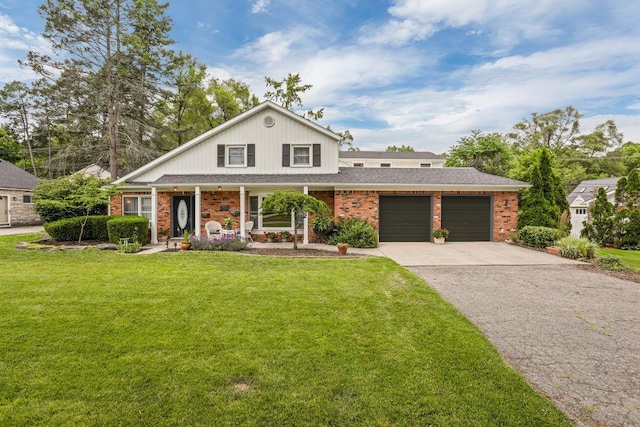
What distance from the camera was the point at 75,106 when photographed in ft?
80.0

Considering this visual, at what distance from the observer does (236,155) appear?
45.9 ft

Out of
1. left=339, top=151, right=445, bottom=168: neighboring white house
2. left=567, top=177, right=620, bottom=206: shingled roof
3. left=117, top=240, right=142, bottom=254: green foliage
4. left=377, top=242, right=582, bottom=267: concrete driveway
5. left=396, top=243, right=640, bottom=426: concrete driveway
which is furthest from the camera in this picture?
left=339, top=151, right=445, bottom=168: neighboring white house

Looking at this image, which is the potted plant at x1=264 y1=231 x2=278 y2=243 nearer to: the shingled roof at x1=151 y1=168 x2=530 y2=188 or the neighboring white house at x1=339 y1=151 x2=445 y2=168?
the shingled roof at x1=151 y1=168 x2=530 y2=188

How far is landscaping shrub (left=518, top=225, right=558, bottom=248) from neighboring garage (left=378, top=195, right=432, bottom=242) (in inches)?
140

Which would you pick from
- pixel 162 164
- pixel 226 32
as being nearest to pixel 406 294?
pixel 162 164

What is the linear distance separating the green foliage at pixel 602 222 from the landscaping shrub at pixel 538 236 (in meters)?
3.17

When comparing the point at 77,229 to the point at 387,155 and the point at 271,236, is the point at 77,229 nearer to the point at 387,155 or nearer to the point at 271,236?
the point at 271,236

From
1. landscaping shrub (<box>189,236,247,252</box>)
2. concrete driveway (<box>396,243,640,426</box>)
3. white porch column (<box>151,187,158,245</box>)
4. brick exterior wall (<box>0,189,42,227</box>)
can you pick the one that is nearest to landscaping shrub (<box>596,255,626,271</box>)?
concrete driveway (<box>396,243,640,426</box>)

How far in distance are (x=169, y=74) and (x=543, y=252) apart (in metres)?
25.9

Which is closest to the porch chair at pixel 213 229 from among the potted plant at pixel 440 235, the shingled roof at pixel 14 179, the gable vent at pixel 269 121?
the gable vent at pixel 269 121

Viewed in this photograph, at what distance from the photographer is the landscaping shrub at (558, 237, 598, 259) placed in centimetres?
912

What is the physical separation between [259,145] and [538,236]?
11.9 metres

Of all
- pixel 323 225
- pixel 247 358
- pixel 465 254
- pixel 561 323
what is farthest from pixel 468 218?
pixel 247 358

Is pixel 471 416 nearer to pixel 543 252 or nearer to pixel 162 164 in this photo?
pixel 543 252
